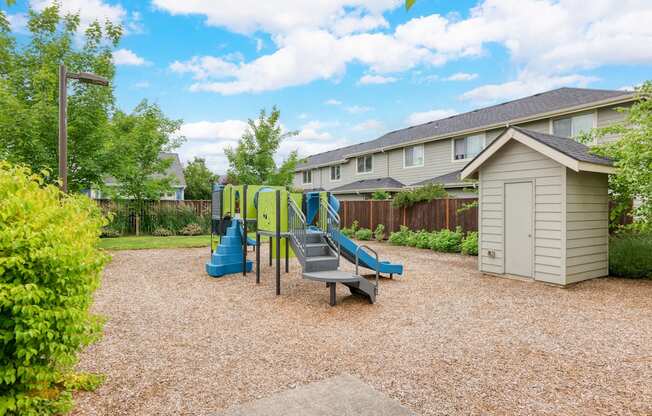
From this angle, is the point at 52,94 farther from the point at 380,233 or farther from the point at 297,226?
the point at 380,233

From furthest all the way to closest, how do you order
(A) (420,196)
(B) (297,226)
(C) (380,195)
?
(C) (380,195) → (A) (420,196) → (B) (297,226)

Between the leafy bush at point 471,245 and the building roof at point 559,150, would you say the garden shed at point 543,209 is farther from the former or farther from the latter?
the leafy bush at point 471,245

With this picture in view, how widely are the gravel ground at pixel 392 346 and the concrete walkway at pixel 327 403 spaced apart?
17cm

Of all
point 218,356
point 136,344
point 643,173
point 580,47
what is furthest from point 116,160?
point 580,47

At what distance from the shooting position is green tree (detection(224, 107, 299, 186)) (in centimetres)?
1866

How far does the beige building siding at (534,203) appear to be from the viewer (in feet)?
24.5

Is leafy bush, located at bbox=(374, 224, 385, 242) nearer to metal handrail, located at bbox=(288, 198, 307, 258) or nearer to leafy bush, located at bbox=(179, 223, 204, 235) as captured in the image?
leafy bush, located at bbox=(179, 223, 204, 235)

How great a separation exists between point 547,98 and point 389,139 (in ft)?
32.2

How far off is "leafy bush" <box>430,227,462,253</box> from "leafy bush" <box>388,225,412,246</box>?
1656 mm

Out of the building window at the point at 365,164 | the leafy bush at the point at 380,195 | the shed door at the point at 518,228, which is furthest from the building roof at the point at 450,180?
the shed door at the point at 518,228

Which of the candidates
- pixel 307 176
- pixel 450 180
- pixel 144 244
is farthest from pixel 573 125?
pixel 307 176

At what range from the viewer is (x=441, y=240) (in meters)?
12.9

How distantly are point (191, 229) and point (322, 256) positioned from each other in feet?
42.9

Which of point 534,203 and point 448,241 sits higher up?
point 534,203
